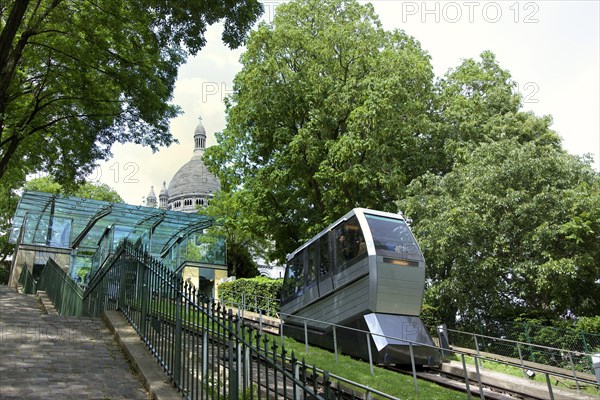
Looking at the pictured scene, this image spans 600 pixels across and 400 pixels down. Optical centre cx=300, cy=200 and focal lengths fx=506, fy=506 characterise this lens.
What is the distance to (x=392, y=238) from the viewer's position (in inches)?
472

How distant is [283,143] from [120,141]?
7106mm

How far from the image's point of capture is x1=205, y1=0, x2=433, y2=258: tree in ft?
65.2

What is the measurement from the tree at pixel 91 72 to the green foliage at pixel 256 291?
9.82 metres

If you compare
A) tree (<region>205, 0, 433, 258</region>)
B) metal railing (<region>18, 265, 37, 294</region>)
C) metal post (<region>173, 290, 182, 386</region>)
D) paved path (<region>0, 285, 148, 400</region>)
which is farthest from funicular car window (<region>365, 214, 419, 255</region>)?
metal railing (<region>18, 265, 37, 294</region>)

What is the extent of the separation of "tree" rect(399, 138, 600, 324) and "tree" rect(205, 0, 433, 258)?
2.70 metres

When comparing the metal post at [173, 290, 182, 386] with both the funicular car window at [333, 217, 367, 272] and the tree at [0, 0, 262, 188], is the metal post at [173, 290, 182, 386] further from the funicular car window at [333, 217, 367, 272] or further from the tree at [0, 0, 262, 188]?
the tree at [0, 0, 262, 188]

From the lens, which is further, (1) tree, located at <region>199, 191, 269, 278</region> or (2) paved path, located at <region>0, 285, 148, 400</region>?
(1) tree, located at <region>199, 191, 269, 278</region>

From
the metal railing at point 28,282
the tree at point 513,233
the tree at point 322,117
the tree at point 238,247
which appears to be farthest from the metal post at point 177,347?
the tree at point 238,247

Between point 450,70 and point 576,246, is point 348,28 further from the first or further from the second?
point 576,246

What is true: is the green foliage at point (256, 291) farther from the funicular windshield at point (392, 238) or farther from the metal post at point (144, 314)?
the metal post at point (144, 314)

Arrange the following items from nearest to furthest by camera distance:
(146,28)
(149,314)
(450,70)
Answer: (149,314) < (146,28) < (450,70)

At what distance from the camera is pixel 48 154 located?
17.6 m

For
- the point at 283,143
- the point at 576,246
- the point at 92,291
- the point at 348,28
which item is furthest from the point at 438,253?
the point at 92,291

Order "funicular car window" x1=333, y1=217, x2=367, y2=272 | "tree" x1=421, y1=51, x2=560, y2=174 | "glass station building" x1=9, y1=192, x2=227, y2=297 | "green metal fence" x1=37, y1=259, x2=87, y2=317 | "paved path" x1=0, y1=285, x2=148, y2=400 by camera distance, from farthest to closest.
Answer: "glass station building" x1=9, y1=192, x2=227, y2=297 → "tree" x1=421, y1=51, x2=560, y2=174 → "green metal fence" x1=37, y1=259, x2=87, y2=317 → "funicular car window" x1=333, y1=217, x2=367, y2=272 → "paved path" x1=0, y1=285, x2=148, y2=400
